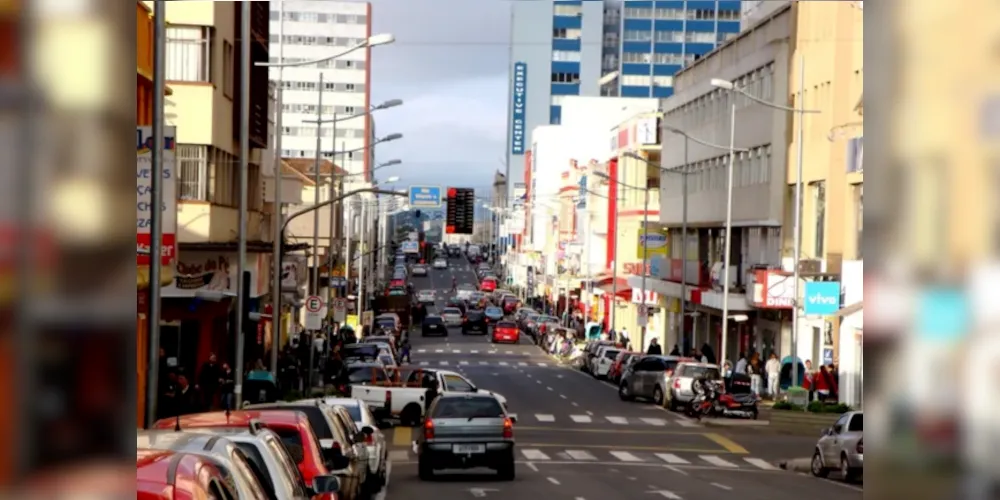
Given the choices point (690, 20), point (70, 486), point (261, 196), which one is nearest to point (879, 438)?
point (70, 486)

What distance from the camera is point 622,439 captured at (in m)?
42.3

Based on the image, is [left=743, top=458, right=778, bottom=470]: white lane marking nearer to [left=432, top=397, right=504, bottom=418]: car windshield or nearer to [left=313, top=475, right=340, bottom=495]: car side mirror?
[left=432, top=397, right=504, bottom=418]: car windshield

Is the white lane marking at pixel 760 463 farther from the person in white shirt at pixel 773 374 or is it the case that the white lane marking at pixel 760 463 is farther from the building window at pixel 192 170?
the person in white shirt at pixel 773 374

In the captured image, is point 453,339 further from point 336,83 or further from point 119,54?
point 119,54

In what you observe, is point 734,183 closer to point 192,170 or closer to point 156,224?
point 192,170

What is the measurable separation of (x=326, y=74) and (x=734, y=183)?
11807 centimetres

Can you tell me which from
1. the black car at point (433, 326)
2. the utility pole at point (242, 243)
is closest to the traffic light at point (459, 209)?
the utility pole at point (242, 243)

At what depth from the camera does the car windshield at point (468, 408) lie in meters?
29.0

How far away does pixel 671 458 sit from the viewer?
3697 cm

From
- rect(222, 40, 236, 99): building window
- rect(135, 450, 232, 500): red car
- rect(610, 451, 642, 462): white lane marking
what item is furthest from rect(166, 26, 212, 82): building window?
rect(135, 450, 232, 500): red car

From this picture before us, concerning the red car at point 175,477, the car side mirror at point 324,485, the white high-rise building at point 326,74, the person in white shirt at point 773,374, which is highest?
the white high-rise building at point 326,74

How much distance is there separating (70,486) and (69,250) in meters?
0.38

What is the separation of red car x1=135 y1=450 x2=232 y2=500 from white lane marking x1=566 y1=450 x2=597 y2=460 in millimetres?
28889

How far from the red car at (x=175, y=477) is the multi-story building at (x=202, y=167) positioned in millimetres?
30978
